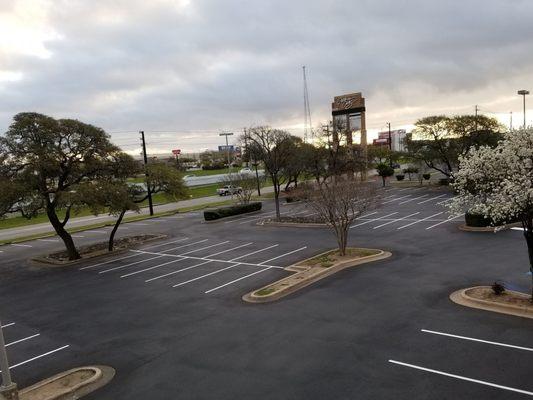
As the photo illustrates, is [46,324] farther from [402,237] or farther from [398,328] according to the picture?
[402,237]

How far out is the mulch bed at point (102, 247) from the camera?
94.1 feet

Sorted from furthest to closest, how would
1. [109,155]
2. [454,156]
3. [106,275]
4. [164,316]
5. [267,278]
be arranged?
[454,156], [109,155], [106,275], [267,278], [164,316]

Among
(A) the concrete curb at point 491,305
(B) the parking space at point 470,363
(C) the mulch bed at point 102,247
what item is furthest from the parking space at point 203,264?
(B) the parking space at point 470,363

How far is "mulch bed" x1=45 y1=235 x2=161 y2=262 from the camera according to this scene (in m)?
28.7

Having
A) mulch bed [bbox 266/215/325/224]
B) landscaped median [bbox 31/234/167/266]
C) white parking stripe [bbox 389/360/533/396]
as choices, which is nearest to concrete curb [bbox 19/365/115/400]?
white parking stripe [bbox 389/360/533/396]

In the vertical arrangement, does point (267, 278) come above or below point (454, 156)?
below

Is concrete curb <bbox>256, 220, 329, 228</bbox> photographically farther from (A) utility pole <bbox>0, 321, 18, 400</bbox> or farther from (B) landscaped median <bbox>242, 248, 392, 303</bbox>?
(A) utility pole <bbox>0, 321, 18, 400</bbox>

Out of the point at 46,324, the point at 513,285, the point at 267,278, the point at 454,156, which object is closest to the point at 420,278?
the point at 513,285

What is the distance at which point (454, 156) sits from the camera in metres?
52.1

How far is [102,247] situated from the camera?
3067 cm

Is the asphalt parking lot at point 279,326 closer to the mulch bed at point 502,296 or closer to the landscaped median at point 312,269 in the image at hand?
the landscaped median at point 312,269

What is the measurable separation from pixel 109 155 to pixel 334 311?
1988 centimetres

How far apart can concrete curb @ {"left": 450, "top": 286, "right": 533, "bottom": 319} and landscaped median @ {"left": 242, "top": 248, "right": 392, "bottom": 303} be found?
217 inches

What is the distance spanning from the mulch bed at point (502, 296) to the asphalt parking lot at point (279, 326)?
36.0 inches
